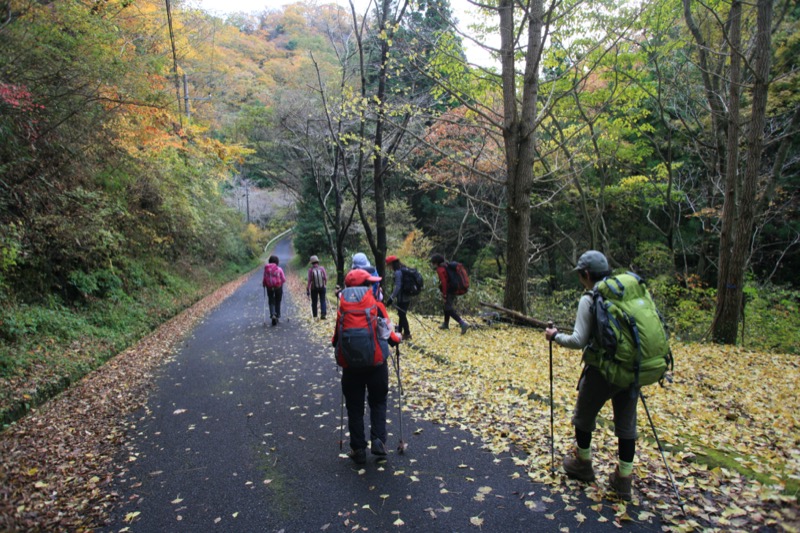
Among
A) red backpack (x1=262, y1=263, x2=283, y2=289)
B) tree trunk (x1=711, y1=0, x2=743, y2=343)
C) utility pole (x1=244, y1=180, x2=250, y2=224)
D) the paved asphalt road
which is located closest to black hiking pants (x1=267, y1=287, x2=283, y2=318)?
red backpack (x1=262, y1=263, x2=283, y2=289)

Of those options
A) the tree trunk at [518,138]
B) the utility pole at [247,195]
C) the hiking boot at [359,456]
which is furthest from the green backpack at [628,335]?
the utility pole at [247,195]

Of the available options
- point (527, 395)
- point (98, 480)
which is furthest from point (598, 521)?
point (98, 480)

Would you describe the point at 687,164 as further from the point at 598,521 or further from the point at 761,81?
the point at 598,521

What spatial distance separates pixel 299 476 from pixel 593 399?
263 cm

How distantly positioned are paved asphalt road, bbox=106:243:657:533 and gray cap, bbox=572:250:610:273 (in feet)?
5.95

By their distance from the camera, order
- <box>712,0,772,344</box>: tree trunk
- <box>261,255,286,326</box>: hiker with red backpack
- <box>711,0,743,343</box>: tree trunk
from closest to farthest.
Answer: <box>712,0,772,344</box>: tree trunk → <box>711,0,743,343</box>: tree trunk → <box>261,255,286,326</box>: hiker with red backpack

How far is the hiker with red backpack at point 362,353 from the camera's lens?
13.0 ft

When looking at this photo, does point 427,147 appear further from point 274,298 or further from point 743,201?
point 743,201

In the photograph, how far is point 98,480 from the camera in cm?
417

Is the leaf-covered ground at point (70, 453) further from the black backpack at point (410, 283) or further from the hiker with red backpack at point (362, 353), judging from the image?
the black backpack at point (410, 283)

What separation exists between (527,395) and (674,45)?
10560mm

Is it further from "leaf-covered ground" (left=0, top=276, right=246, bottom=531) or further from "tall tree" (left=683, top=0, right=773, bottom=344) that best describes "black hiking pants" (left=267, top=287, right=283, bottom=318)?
"tall tree" (left=683, top=0, right=773, bottom=344)

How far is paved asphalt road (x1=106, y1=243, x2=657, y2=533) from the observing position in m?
3.40

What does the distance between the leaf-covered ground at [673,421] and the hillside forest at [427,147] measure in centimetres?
255
